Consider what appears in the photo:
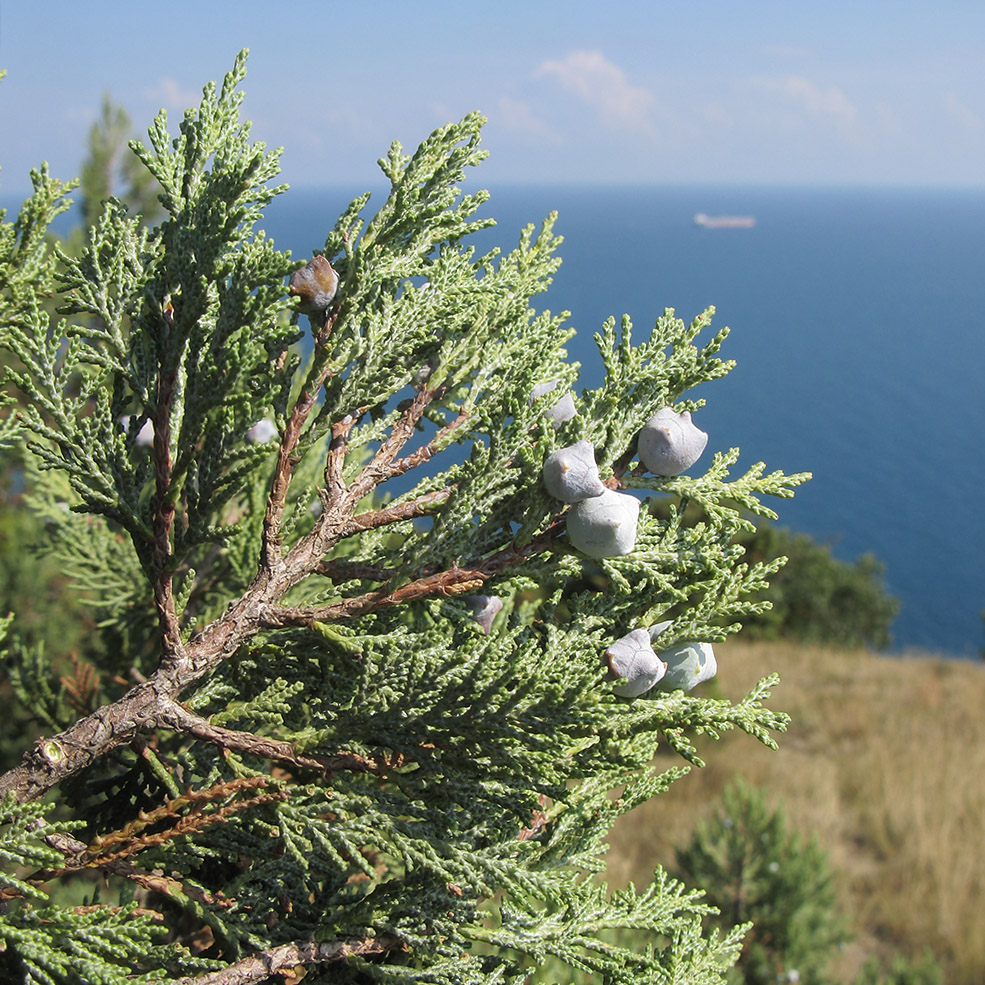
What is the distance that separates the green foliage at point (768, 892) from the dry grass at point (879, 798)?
37 centimetres

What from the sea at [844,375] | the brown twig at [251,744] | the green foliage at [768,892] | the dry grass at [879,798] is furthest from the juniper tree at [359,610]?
the sea at [844,375]

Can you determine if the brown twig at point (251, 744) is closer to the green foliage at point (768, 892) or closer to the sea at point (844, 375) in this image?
the green foliage at point (768, 892)

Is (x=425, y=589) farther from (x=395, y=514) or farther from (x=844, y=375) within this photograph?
(x=844, y=375)

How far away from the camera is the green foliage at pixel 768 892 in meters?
4.31

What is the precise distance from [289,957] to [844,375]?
225 feet

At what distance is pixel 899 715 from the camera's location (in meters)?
10.9

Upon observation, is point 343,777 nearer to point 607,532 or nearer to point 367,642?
point 367,642

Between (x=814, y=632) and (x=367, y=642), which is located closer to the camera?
(x=367, y=642)

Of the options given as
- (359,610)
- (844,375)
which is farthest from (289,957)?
(844,375)

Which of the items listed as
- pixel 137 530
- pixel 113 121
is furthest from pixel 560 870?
pixel 113 121

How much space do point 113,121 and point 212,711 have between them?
26.3 feet

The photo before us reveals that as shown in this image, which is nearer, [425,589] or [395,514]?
[425,589]

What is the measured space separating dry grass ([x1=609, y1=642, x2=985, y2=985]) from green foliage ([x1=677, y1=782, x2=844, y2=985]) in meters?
0.37

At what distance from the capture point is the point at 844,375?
62.6 m
